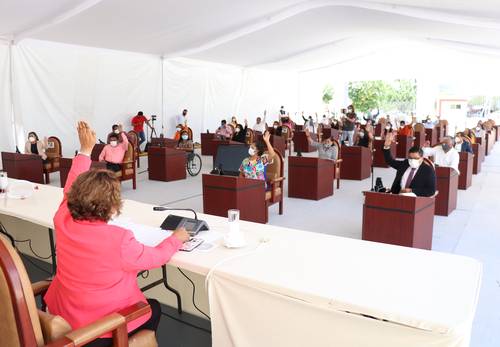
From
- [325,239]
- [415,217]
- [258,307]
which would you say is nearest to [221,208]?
[415,217]

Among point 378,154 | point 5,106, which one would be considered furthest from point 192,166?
point 5,106

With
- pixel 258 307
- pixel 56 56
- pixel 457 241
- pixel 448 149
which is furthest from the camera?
pixel 56 56

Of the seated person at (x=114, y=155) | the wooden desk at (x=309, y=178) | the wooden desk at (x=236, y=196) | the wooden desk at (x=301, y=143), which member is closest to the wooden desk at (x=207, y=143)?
the wooden desk at (x=301, y=143)

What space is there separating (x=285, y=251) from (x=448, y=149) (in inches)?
213

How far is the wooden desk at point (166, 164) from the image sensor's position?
28.9 ft

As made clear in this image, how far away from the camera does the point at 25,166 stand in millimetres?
7840

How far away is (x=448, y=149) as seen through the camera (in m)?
6.95

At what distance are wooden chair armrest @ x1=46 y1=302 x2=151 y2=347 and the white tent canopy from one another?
7.71 metres

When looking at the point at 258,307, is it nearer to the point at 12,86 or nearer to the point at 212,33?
the point at 12,86

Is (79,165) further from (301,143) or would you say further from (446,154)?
(301,143)

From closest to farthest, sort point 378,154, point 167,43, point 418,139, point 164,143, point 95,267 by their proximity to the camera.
Answer: point 95,267 → point 164,143 → point 378,154 → point 167,43 → point 418,139

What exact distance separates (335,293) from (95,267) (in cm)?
98

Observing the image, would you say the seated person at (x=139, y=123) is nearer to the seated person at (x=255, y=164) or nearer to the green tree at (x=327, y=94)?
the seated person at (x=255, y=164)

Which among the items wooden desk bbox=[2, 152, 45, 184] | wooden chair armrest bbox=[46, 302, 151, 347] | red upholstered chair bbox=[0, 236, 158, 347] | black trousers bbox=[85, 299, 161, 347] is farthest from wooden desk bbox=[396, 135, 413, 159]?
red upholstered chair bbox=[0, 236, 158, 347]
